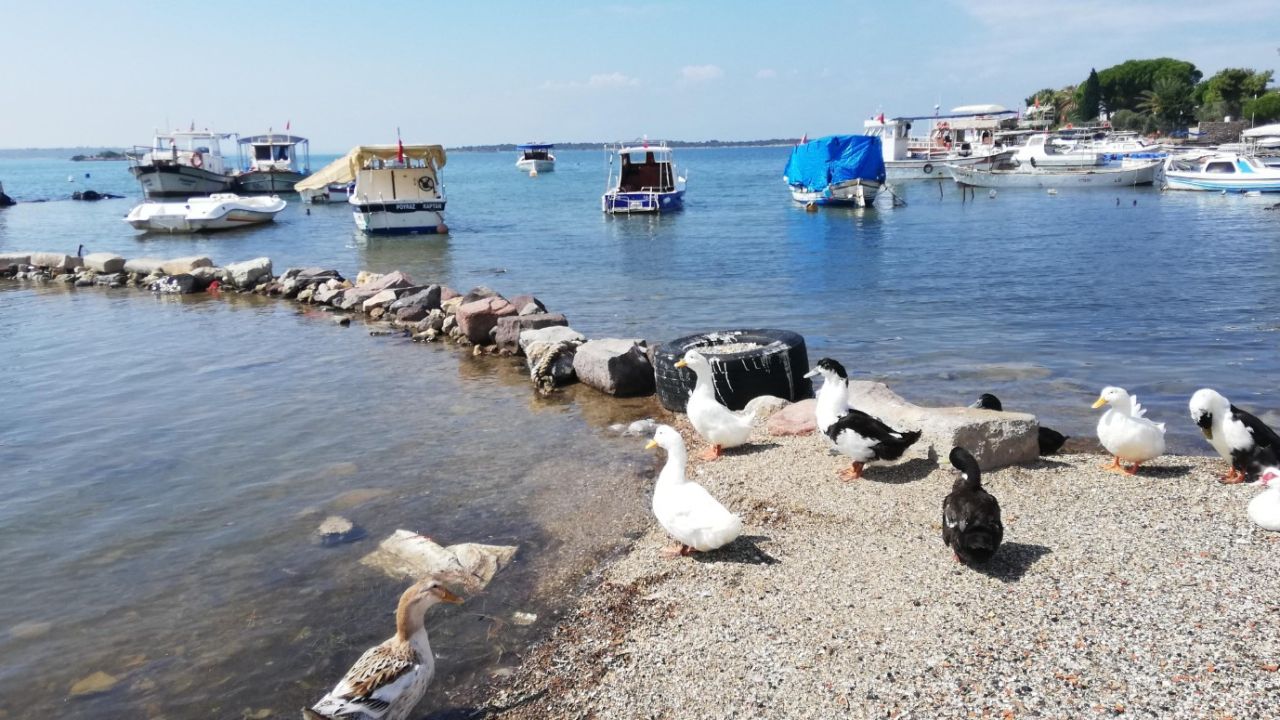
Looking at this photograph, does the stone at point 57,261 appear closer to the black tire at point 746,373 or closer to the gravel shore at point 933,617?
the black tire at point 746,373

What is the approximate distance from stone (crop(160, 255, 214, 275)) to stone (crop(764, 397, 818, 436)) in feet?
60.1

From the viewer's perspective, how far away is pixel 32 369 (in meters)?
14.0

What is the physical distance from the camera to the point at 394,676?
191 inches

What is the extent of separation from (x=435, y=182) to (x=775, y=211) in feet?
65.5

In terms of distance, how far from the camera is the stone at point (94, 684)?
5496 millimetres

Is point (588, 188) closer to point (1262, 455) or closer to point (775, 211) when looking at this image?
point (775, 211)

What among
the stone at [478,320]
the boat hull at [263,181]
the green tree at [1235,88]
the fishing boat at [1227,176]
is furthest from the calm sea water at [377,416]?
the green tree at [1235,88]

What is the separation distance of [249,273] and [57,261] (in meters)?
7.07

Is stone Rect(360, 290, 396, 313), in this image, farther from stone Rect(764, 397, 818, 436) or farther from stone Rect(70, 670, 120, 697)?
stone Rect(70, 670, 120, 697)

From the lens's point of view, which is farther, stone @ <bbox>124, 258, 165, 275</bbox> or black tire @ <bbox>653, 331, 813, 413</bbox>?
stone @ <bbox>124, 258, 165, 275</bbox>

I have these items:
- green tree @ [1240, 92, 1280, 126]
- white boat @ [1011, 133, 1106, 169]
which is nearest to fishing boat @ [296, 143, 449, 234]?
white boat @ [1011, 133, 1106, 169]

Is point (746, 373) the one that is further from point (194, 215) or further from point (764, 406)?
point (194, 215)

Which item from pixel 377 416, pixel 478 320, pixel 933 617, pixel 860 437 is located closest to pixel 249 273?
pixel 478 320

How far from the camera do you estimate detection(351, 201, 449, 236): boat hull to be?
1330 inches
